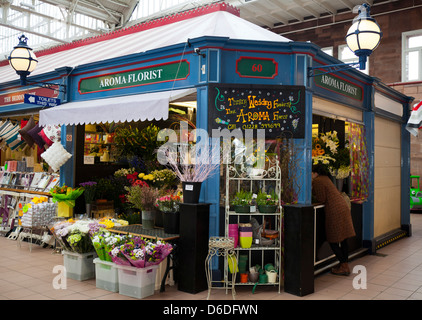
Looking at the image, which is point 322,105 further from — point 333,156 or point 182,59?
point 182,59

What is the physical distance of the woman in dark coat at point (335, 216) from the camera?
5.85 metres

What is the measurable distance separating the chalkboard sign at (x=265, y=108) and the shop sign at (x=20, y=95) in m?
4.11

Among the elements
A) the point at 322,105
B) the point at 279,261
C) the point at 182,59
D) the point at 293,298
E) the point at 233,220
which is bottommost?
the point at 293,298

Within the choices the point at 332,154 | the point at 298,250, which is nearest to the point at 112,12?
the point at 332,154

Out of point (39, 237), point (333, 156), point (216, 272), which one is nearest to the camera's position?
point (216, 272)

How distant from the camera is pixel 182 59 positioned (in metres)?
5.72

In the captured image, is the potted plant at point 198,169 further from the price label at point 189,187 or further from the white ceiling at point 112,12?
the white ceiling at point 112,12

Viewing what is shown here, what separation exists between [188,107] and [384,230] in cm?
479

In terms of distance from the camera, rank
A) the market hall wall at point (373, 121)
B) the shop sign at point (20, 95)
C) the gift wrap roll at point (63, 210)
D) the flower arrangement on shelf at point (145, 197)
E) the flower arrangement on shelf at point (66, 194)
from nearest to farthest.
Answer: the flower arrangement on shelf at point (145, 197), the market hall wall at point (373, 121), the flower arrangement on shelf at point (66, 194), the gift wrap roll at point (63, 210), the shop sign at point (20, 95)

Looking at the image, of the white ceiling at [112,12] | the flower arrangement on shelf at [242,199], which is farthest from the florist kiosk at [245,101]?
the white ceiling at [112,12]

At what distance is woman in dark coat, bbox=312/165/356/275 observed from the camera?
585 centimetres

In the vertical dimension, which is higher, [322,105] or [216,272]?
[322,105]

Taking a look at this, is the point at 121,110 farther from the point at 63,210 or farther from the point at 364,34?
the point at 364,34

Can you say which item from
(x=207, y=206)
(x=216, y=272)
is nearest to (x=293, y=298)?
(x=216, y=272)
